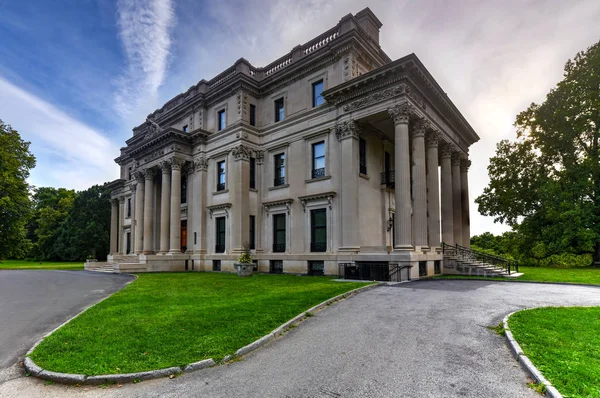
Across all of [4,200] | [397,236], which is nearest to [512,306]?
[397,236]

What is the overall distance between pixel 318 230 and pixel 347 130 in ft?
21.5

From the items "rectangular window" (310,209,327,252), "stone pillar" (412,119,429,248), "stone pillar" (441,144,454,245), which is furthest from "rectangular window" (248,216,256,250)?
"stone pillar" (441,144,454,245)

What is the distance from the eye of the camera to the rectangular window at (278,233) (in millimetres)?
23625

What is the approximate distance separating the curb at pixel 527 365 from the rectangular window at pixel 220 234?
21.3 metres

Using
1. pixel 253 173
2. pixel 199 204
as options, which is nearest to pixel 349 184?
pixel 253 173

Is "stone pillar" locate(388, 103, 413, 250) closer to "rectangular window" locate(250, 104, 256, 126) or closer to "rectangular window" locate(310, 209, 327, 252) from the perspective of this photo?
"rectangular window" locate(310, 209, 327, 252)

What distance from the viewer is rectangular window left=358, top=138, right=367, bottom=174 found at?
21.3 meters

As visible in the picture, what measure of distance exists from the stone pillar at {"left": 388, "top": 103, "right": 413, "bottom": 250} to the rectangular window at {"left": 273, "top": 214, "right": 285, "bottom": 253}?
8.47 metres

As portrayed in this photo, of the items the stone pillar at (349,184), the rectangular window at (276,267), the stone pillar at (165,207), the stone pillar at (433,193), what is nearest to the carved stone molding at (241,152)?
the stone pillar at (165,207)

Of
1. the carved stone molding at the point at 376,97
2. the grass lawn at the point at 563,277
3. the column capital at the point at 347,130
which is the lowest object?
the grass lawn at the point at 563,277

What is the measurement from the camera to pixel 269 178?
81.9 feet

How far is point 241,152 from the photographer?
80.4 feet

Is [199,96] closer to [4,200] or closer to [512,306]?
[4,200]

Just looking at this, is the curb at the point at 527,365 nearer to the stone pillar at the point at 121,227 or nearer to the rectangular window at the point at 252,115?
the rectangular window at the point at 252,115
